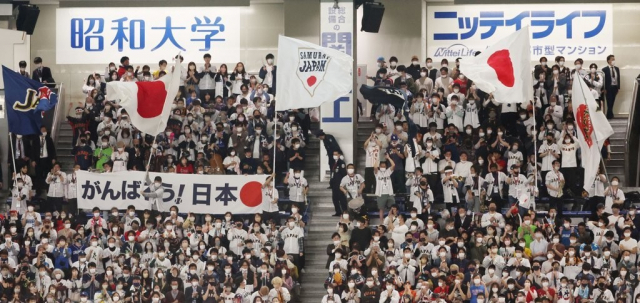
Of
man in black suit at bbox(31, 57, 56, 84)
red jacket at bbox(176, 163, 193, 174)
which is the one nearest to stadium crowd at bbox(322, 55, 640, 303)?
red jacket at bbox(176, 163, 193, 174)

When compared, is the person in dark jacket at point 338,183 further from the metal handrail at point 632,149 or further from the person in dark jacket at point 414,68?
the metal handrail at point 632,149

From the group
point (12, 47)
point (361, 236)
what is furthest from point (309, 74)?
point (12, 47)

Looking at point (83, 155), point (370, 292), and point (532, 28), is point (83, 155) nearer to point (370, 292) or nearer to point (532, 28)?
point (370, 292)

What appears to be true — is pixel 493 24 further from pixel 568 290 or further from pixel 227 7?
pixel 568 290

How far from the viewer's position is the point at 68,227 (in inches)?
1410

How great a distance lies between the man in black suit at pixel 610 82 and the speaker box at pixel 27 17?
15853mm

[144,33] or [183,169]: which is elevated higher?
[144,33]

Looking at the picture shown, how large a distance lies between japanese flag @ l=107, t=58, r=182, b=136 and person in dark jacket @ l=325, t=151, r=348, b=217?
4.39 metres

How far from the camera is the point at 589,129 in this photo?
34.3 metres

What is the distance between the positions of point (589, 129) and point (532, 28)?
35.2 feet

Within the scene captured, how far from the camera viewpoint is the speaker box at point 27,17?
41.2 m

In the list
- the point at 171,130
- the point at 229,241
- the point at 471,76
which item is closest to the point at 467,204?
the point at 471,76

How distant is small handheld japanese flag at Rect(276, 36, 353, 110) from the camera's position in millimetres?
35469

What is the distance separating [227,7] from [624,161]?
1325 cm
